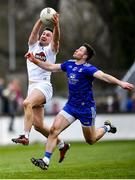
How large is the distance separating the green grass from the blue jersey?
1315 mm

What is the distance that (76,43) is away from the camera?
167 feet

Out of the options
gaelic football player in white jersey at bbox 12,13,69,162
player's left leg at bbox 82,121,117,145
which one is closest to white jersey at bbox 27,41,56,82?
gaelic football player in white jersey at bbox 12,13,69,162

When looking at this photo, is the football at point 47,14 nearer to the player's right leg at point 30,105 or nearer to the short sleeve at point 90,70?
the player's right leg at point 30,105

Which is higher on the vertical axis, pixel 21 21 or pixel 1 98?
pixel 1 98

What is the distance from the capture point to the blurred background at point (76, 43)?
113 ft

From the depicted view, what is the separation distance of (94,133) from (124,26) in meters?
23.8

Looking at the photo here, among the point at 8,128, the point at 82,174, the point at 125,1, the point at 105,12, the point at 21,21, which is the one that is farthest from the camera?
the point at 21,21


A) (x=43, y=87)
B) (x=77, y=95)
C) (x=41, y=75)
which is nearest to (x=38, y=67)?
(x=41, y=75)

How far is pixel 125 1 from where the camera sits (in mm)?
42469

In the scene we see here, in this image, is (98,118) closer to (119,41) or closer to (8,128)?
(8,128)

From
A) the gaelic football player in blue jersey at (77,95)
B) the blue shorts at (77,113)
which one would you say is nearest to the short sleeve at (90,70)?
the gaelic football player in blue jersey at (77,95)

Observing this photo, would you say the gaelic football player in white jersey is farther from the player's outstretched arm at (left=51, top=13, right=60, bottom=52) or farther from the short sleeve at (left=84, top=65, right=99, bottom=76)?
the short sleeve at (left=84, top=65, right=99, bottom=76)

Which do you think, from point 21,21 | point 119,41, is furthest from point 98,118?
point 21,21

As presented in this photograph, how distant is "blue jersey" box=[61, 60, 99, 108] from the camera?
1833cm
